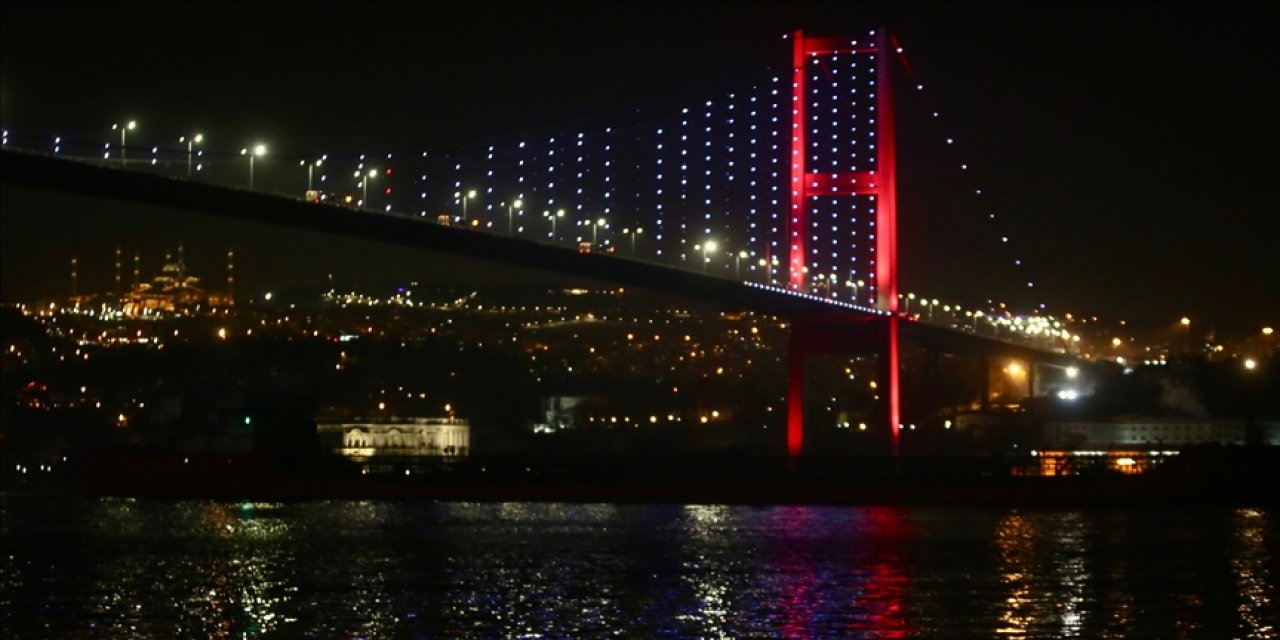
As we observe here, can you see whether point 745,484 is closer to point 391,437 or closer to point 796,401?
point 796,401

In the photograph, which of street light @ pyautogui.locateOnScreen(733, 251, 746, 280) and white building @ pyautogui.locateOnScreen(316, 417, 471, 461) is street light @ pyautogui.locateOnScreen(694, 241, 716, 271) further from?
white building @ pyautogui.locateOnScreen(316, 417, 471, 461)

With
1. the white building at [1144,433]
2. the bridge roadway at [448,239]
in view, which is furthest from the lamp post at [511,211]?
the white building at [1144,433]

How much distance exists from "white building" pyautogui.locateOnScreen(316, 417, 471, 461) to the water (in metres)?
12.7

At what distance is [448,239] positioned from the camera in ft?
95.5

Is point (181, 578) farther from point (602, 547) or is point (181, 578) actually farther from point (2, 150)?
point (2, 150)

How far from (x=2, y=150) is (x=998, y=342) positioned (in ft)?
63.0

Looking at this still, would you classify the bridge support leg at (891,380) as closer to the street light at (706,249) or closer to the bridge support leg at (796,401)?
the bridge support leg at (796,401)

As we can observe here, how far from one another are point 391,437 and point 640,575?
23.4 meters

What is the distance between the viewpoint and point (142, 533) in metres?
21.1

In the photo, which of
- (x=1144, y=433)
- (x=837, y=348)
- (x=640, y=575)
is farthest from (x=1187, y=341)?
(x=640, y=575)

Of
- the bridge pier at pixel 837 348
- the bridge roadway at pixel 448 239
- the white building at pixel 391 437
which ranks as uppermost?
the bridge roadway at pixel 448 239

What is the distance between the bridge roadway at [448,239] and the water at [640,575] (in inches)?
187

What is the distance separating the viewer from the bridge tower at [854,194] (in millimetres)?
29234

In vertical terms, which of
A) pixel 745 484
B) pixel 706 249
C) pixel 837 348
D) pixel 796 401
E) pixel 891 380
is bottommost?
pixel 745 484
